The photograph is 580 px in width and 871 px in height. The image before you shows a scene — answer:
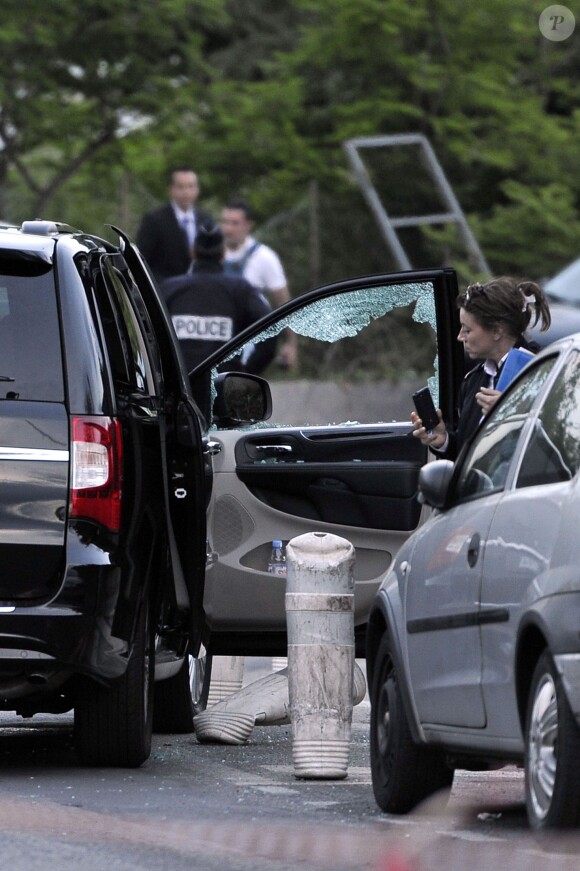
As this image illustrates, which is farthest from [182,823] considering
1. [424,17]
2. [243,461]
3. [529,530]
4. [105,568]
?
[424,17]

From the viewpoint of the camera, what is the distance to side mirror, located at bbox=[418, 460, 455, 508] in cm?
625

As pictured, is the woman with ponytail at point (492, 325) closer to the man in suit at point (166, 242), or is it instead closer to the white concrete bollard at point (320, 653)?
the white concrete bollard at point (320, 653)

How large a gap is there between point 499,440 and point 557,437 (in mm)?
559

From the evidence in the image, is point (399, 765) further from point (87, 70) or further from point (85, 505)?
point (87, 70)

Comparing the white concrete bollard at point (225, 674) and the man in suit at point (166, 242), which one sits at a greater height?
the man in suit at point (166, 242)

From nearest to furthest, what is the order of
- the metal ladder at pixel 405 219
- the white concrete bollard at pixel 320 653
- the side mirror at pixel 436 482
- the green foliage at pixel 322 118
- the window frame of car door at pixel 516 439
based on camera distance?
the window frame of car door at pixel 516 439 < the side mirror at pixel 436 482 < the white concrete bollard at pixel 320 653 < the metal ladder at pixel 405 219 < the green foliage at pixel 322 118

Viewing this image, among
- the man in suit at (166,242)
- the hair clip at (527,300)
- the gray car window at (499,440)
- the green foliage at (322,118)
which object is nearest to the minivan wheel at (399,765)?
the gray car window at (499,440)

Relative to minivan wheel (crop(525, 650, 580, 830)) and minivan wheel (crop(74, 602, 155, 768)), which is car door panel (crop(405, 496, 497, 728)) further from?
minivan wheel (crop(74, 602, 155, 768))

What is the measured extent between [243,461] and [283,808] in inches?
93.3

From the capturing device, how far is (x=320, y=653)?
7344mm

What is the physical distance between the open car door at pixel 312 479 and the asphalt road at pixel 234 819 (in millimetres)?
665

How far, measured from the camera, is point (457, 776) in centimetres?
758

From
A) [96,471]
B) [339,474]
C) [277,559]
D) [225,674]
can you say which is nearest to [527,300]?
[339,474]

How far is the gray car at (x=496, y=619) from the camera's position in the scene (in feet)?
16.7
